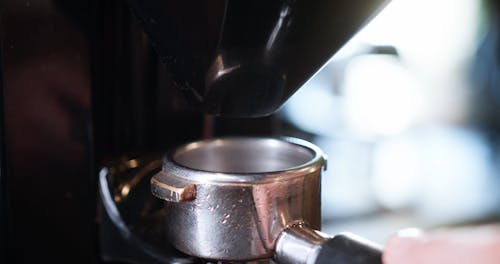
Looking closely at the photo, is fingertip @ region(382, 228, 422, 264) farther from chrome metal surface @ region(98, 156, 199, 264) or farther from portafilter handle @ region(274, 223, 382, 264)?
chrome metal surface @ region(98, 156, 199, 264)

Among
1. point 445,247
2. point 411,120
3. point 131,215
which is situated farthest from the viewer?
point 411,120

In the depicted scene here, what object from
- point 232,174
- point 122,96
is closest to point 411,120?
point 122,96

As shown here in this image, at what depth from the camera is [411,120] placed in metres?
2.31

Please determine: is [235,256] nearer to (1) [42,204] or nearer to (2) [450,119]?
(1) [42,204]

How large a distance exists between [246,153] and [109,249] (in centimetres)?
14

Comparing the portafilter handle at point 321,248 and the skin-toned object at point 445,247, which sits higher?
the skin-toned object at point 445,247

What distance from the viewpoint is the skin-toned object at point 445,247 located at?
287mm

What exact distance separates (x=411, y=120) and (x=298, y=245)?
6.69 feet

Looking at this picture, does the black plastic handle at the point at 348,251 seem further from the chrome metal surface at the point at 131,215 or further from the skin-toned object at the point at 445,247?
the chrome metal surface at the point at 131,215

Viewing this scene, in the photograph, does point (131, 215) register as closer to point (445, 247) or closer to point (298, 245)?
point (298, 245)

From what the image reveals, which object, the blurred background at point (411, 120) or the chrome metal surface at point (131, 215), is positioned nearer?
the chrome metal surface at point (131, 215)

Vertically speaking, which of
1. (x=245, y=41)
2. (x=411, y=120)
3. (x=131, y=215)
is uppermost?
(x=245, y=41)

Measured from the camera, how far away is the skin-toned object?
→ 287 millimetres

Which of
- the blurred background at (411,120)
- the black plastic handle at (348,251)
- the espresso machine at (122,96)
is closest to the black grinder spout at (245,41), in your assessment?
the espresso machine at (122,96)
